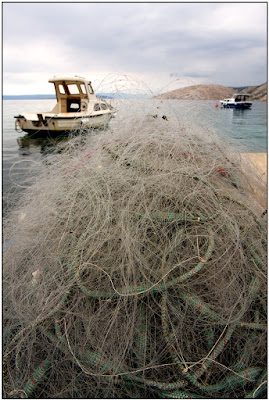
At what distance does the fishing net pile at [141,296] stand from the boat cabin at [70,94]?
1488 cm

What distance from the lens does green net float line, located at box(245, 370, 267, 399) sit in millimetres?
1339

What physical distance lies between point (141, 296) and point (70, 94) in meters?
17.2

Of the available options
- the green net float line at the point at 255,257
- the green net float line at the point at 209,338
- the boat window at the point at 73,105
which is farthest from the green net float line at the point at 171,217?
the boat window at the point at 73,105

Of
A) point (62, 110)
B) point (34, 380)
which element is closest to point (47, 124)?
point (62, 110)

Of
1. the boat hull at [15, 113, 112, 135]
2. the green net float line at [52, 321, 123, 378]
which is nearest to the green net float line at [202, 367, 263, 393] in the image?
the green net float line at [52, 321, 123, 378]

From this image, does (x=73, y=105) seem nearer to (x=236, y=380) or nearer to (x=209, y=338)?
(x=209, y=338)

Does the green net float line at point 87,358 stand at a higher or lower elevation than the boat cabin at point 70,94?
lower

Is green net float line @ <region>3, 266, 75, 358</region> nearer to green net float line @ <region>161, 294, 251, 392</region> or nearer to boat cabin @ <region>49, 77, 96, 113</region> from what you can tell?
green net float line @ <region>161, 294, 251, 392</region>

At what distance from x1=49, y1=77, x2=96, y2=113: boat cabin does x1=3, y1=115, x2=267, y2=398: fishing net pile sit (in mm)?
14878

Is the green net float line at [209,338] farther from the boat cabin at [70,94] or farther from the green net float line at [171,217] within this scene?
the boat cabin at [70,94]

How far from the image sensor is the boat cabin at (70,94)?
50.7ft

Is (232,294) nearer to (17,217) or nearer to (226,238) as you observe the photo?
(226,238)

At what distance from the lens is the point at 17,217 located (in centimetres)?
245

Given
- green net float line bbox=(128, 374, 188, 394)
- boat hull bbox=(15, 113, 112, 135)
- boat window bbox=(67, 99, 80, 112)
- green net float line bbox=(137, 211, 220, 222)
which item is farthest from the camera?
boat window bbox=(67, 99, 80, 112)
